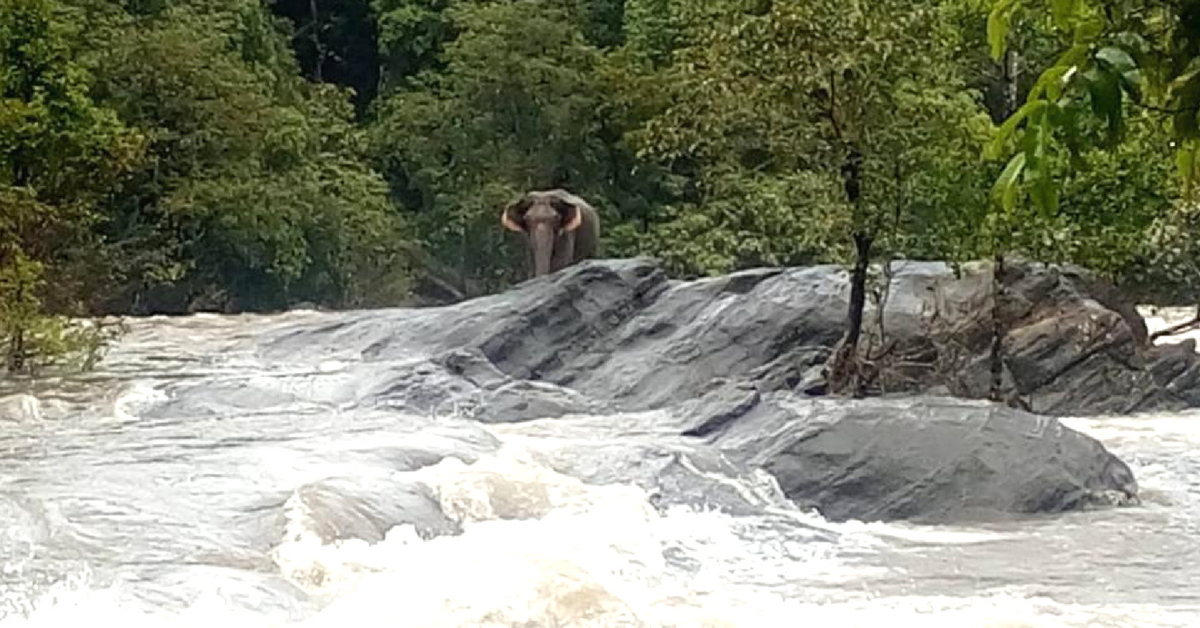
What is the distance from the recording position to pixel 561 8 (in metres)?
30.4

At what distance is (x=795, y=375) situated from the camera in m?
15.3

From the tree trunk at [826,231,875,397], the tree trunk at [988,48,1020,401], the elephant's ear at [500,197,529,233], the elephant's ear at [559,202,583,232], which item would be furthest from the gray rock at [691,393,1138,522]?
the elephant's ear at [500,197,529,233]

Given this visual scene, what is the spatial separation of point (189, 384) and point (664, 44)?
48.4 ft

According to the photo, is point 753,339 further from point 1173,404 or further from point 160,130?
point 160,130

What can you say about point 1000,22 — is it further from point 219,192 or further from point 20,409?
point 219,192

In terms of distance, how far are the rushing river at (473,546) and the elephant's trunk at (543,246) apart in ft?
27.3

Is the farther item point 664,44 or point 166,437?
point 664,44

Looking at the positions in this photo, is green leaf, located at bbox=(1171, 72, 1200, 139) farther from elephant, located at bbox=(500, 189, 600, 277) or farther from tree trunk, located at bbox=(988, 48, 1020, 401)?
elephant, located at bbox=(500, 189, 600, 277)

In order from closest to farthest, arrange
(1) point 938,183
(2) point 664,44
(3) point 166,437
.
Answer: (3) point 166,437
(1) point 938,183
(2) point 664,44

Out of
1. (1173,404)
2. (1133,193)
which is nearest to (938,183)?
(1133,193)

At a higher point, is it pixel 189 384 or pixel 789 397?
pixel 789 397

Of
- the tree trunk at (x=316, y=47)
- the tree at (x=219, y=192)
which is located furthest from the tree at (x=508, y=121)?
the tree trunk at (x=316, y=47)

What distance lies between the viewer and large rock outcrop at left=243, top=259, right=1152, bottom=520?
36.0ft

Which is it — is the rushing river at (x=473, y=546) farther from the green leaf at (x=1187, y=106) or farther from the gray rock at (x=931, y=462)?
the green leaf at (x=1187, y=106)
